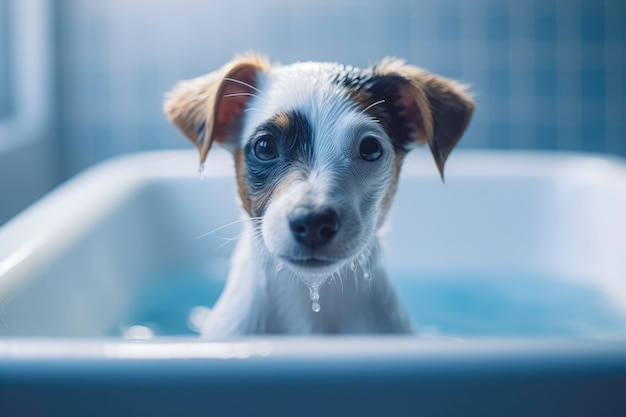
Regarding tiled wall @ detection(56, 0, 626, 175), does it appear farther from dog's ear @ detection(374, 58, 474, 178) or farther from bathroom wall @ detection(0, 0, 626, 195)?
dog's ear @ detection(374, 58, 474, 178)

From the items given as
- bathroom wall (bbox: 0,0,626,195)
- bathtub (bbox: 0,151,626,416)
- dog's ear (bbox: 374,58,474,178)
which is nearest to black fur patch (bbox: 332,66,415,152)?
dog's ear (bbox: 374,58,474,178)

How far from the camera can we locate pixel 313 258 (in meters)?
1.07

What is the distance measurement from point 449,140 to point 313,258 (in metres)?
0.34

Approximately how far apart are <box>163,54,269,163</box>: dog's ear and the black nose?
0.29 m

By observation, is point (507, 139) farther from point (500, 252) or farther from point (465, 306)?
point (465, 306)

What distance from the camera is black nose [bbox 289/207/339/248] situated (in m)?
1.03

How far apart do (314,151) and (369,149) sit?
0.30ft

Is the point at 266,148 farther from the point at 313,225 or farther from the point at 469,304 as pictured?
the point at 469,304

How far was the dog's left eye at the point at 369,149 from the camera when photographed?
1.18 m

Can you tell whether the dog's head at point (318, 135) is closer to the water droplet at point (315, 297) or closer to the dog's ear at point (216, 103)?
the dog's ear at point (216, 103)

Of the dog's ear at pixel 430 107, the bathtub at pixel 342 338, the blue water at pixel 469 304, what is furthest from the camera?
the blue water at pixel 469 304

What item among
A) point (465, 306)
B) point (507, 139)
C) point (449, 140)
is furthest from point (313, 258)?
point (507, 139)

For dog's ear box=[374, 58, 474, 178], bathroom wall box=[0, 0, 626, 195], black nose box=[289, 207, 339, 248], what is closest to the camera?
black nose box=[289, 207, 339, 248]

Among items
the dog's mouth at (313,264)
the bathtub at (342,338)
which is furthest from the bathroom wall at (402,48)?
the dog's mouth at (313,264)
